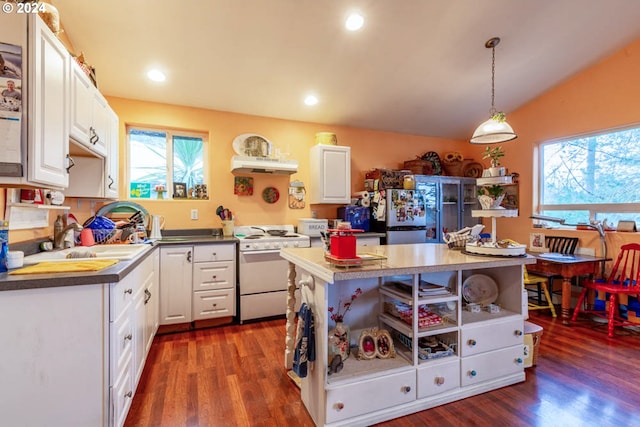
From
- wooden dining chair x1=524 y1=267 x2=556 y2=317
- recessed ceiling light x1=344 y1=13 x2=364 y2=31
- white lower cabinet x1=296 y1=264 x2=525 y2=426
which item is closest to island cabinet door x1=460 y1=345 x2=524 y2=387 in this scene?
white lower cabinet x1=296 y1=264 x2=525 y2=426

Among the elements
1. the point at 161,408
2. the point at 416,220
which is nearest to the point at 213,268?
the point at 161,408

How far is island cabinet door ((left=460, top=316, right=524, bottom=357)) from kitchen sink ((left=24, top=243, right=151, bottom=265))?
85.2 inches

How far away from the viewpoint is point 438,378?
184cm

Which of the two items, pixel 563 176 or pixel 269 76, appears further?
pixel 563 176

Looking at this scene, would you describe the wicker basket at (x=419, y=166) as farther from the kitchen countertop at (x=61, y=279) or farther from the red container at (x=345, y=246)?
the kitchen countertop at (x=61, y=279)

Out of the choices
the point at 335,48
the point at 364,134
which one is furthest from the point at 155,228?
the point at 364,134

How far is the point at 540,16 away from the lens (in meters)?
2.76

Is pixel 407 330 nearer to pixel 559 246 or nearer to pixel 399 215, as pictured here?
pixel 399 215

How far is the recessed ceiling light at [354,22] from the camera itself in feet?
8.33

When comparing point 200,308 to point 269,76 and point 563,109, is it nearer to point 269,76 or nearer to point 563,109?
point 269,76

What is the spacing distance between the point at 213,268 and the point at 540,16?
3.92 m

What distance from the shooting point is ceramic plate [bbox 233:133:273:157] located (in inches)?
147

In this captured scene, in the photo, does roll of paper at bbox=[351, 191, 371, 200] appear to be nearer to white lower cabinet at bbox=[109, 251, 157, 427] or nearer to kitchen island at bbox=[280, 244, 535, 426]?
kitchen island at bbox=[280, 244, 535, 426]

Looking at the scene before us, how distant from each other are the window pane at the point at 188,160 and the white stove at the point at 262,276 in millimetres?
1048
